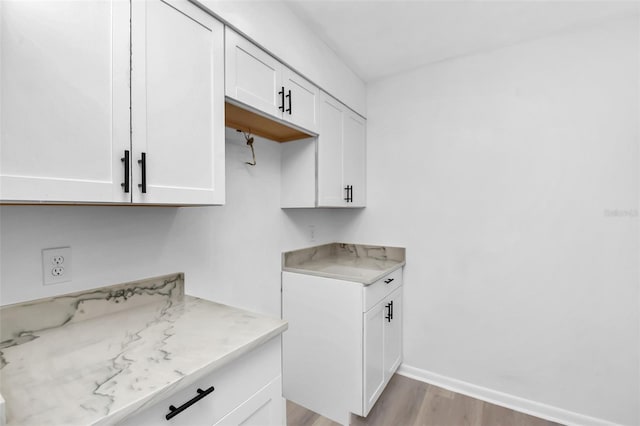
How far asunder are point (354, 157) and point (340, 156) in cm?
23

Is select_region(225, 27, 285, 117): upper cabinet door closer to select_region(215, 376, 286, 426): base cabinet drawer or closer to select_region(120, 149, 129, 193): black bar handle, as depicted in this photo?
select_region(120, 149, 129, 193): black bar handle

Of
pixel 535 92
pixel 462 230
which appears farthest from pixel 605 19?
pixel 462 230

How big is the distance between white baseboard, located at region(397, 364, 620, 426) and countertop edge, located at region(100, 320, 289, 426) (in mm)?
1774

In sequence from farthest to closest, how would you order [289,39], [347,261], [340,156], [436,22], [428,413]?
[347,261] < [340,156] < [428,413] < [436,22] < [289,39]

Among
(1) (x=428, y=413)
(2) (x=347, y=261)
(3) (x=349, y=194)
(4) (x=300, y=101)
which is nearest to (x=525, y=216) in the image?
(3) (x=349, y=194)

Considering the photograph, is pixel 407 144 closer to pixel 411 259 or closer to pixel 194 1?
pixel 411 259

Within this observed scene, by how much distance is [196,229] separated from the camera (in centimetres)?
150

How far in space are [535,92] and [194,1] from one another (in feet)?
6.69

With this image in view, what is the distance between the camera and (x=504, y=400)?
79.6 inches

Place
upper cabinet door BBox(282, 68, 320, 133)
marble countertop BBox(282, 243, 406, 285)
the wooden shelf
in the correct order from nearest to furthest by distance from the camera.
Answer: the wooden shelf < upper cabinet door BBox(282, 68, 320, 133) < marble countertop BBox(282, 243, 406, 285)

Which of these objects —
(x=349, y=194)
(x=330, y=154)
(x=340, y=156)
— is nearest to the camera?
(x=330, y=154)

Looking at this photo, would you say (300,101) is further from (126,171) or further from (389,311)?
(389,311)

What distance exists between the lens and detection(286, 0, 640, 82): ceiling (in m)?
1.64

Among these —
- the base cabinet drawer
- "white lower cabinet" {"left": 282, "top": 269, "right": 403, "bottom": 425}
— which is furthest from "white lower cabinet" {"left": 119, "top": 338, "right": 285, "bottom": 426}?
"white lower cabinet" {"left": 282, "top": 269, "right": 403, "bottom": 425}
